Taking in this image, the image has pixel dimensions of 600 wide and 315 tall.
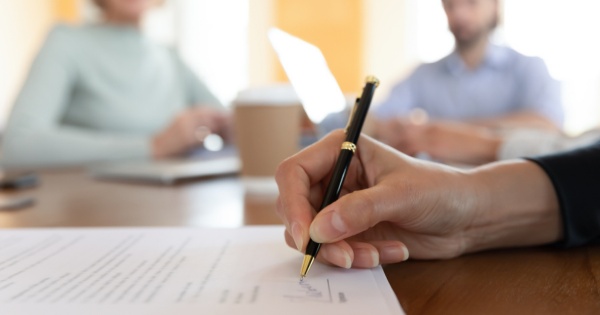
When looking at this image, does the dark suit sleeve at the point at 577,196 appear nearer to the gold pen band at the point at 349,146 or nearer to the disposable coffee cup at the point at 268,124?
the gold pen band at the point at 349,146

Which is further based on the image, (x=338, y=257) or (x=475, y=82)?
(x=475, y=82)

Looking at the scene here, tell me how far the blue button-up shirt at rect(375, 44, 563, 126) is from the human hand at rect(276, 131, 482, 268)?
5.18ft

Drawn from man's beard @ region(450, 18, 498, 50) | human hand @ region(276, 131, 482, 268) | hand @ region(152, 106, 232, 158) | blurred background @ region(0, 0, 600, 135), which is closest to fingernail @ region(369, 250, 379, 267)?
human hand @ region(276, 131, 482, 268)

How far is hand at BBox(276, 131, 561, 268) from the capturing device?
1.35 feet

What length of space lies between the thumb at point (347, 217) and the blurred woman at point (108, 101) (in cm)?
97

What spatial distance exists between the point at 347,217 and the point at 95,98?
1538 millimetres

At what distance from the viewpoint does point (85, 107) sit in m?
1.75

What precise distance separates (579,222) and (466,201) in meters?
0.11

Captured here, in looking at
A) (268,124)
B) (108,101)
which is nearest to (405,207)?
(268,124)

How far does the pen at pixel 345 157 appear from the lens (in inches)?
16.1

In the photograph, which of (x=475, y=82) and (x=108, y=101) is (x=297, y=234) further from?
(x=475, y=82)

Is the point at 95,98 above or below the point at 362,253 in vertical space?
above

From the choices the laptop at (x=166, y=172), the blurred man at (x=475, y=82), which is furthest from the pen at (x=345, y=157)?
the blurred man at (x=475, y=82)

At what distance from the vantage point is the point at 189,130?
4.37ft
